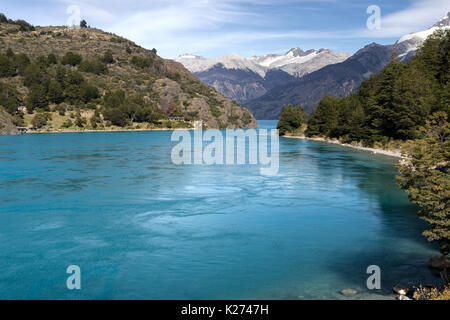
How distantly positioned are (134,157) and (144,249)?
67068 mm

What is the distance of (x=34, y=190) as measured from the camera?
179 ft

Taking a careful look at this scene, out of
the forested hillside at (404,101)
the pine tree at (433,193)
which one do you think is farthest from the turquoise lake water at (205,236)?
the forested hillside at (404,101)

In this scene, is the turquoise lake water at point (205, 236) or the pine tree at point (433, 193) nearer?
the pine tree at point (433, 193)

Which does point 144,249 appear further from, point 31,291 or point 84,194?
point 84,194

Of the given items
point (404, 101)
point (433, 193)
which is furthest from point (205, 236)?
point (404, 101)

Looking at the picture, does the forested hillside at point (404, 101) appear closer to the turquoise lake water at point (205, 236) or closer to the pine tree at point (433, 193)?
the turquoise lake water at point (205, 236)

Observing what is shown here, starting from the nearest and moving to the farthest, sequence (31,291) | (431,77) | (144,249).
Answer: (31,291)
(144,249)
(431,77)

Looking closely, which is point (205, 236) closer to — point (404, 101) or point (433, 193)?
point (433, 193)

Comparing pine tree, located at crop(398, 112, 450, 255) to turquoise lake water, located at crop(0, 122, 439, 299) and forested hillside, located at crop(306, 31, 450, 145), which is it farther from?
forested hillside, located at crop(306, 31, 450, 145)

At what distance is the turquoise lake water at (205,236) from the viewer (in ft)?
81.8

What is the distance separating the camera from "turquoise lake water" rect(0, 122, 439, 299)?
24.9 m
